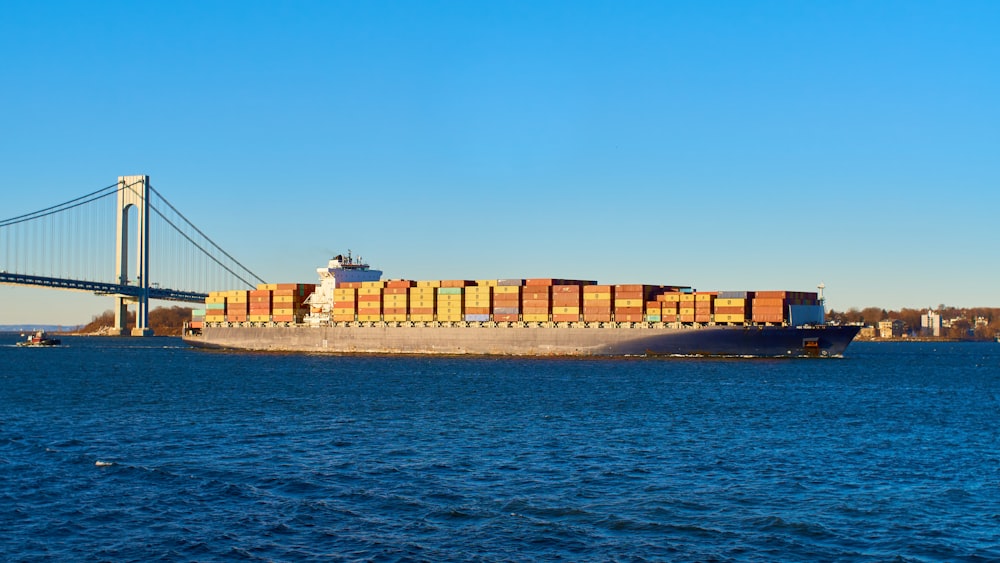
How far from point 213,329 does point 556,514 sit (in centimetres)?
9482

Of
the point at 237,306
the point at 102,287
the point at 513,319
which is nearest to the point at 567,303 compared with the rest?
the point at 513,319

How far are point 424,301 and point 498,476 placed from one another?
67.8 m

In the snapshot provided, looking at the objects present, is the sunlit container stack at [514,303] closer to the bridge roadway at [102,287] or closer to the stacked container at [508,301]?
the stacked container at [508,301]

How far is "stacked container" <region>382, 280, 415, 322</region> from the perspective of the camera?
92438mm

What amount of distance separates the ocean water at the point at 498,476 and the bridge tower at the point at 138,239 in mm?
89254

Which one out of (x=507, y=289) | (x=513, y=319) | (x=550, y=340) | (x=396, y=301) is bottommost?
(x=550, y=340)

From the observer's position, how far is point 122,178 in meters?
141

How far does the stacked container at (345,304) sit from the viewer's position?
96125mm

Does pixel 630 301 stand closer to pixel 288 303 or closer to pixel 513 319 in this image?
pixel 513 319

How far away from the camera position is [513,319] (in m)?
86.8

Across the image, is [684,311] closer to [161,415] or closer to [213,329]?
[161,415]

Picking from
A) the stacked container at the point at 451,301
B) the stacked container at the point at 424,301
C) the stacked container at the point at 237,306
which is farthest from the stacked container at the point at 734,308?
the stacked container at the point at 237,306

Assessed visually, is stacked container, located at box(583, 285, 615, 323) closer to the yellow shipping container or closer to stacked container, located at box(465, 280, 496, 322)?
the yellow shipping container

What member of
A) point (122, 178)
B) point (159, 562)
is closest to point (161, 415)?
point (159, 562)
